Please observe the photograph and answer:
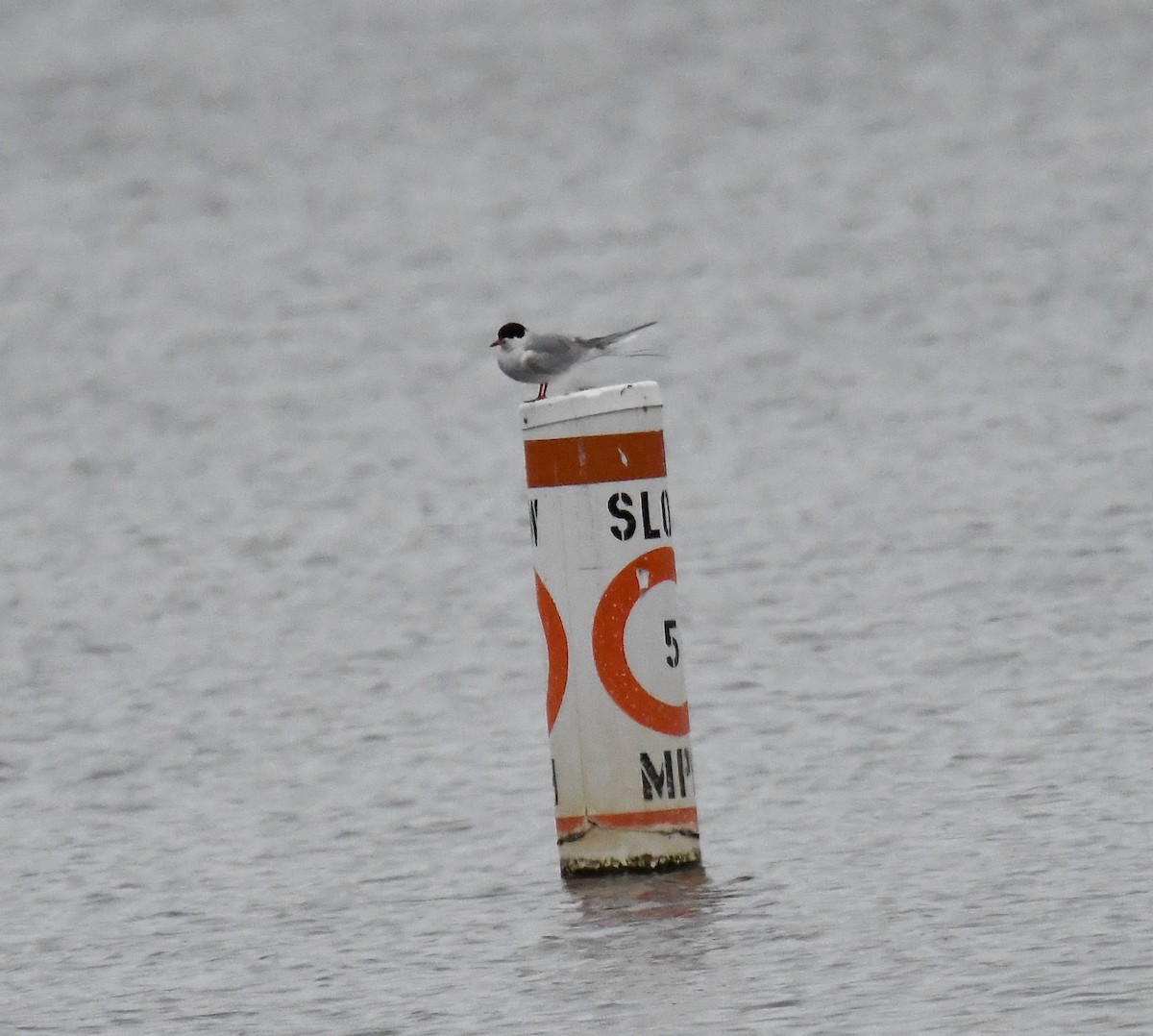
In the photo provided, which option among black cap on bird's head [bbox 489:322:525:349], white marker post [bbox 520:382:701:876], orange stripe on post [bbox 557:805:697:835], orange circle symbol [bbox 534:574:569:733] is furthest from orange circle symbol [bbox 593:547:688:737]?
black cap on bird's head [bbox 489:322:525:349]

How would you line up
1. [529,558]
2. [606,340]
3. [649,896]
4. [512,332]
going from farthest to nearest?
[529,558], [512,332], [606,340], [649,896]

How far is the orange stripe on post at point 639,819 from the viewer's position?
8.27m

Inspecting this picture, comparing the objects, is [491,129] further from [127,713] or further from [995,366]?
[127,713]

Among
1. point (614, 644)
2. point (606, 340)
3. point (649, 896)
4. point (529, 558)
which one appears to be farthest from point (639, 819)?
point (529, 558)

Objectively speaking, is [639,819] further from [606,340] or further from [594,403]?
[606,340]

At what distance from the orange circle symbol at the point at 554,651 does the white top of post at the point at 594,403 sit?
1.67ft

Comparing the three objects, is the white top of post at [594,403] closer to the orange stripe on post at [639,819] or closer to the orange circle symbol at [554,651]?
the orange circle symbol at [554,651]

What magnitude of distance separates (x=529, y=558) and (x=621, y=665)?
6569 mm

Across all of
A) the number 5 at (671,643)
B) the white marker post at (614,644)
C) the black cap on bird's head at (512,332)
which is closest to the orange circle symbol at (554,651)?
the white marker post at (614,644)

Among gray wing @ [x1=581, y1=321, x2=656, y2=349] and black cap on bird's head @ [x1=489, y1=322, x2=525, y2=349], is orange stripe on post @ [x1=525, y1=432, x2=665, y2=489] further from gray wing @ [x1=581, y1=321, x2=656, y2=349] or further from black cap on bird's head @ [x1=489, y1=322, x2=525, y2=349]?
black cap on bird's head @ [x1=489, y1=322, x2=525, y2=349]

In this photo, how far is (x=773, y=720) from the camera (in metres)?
10.4

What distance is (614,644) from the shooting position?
831cm

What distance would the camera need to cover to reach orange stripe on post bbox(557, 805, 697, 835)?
8.27 metres

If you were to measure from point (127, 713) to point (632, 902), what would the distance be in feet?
13.9
